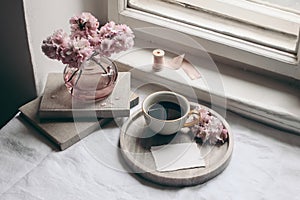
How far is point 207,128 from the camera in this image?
894mm

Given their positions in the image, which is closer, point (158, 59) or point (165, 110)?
point (165, 110)

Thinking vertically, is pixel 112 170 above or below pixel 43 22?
below

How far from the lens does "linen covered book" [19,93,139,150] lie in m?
0.90

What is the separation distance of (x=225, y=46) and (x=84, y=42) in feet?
0.96

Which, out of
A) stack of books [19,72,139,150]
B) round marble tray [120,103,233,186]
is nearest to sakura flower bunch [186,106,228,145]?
round marble tray [120,103,233,186]

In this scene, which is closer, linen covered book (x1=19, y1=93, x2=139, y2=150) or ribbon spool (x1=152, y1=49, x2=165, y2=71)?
linen covered book (x1=19, y1=93, x2=139, y2=150)

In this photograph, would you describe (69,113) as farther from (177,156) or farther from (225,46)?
(225,46)

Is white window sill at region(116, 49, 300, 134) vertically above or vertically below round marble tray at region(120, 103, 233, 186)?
above

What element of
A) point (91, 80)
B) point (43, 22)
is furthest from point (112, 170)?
point (43, 22)

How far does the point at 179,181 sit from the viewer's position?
0.83m

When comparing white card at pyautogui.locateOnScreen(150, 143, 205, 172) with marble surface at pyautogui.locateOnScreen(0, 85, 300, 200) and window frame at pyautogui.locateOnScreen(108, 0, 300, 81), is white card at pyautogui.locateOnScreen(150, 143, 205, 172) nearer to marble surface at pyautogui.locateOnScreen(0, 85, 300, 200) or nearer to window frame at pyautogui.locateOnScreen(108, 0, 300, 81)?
marble surface at pyautogui.locateOnScreen(0, 85, 300, 200)

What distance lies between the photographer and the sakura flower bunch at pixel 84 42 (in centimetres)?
86

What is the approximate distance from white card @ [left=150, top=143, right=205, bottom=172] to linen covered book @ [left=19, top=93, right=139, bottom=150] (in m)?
0.12

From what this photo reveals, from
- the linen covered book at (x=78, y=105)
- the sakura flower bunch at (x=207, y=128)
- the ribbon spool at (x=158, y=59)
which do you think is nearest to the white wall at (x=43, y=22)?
the linen covered book at (x=78, y=105)
